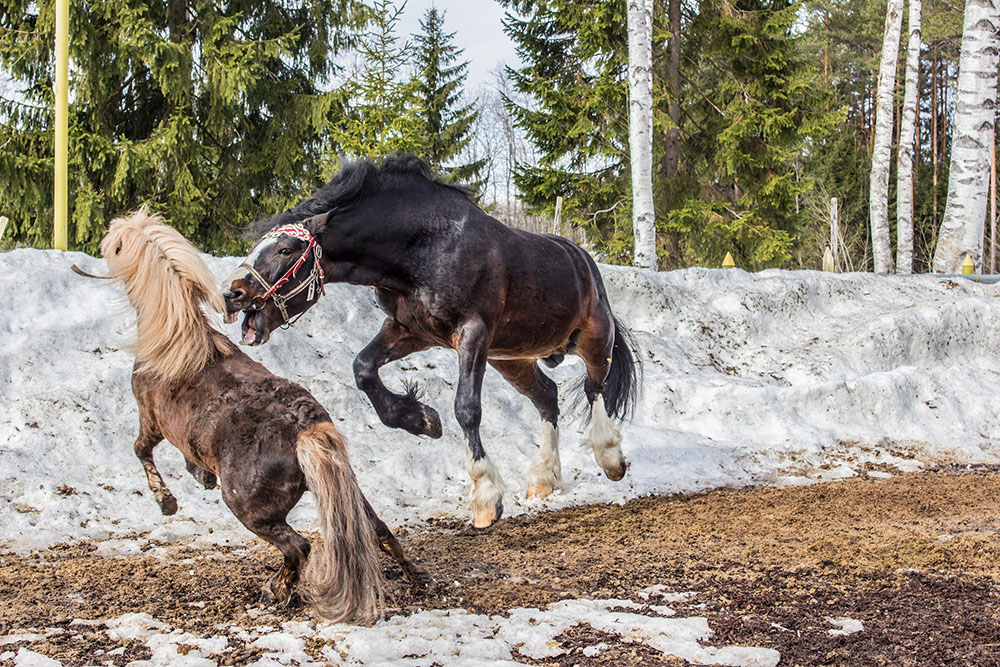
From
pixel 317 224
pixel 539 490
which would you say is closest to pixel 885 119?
Result: pixel 539 490

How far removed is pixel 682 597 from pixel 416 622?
1.26 m

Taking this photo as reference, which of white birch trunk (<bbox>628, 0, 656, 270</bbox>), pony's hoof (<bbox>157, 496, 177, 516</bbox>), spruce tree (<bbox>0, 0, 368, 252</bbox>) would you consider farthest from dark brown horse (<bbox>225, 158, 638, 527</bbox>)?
spruce tree (<bbox>0, 0, 368, 252</bbox>)

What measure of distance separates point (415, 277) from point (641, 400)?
391 centimetres

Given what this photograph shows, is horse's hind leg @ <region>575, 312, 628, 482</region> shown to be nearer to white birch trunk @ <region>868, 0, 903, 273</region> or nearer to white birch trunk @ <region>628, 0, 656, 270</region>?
white birch trunk @ <region>628, 0, 656, 270</region>

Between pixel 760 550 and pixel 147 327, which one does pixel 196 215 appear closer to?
pixel 147 327

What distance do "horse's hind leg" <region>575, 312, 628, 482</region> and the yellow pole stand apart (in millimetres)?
5256

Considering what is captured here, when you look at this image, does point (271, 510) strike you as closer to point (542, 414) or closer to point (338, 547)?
point (338, 547)

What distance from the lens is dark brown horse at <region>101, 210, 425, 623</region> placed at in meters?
3.37

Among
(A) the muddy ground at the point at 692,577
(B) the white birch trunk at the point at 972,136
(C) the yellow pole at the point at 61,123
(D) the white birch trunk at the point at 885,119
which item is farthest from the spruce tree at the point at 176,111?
(D) the white birch trunk at the point at 885,119

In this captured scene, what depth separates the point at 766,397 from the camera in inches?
343

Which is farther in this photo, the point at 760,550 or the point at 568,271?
the point at 568,271

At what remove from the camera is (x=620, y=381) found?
6891 mm

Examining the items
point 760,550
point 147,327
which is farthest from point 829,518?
point 147,327

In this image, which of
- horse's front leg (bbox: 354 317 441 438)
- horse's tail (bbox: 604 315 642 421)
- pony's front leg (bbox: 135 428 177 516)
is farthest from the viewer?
horse's tail (bbox: 604 315 642 421)
